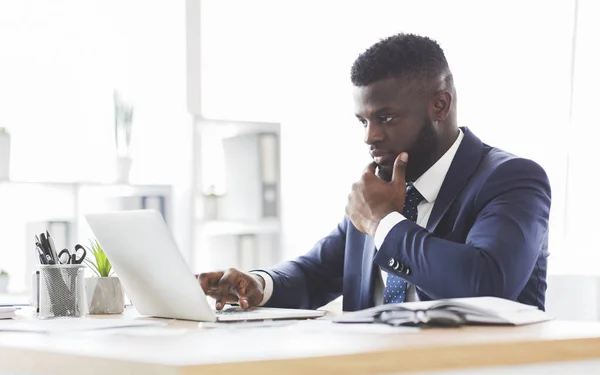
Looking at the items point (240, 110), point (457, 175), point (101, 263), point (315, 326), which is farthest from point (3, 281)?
point (315, 326)

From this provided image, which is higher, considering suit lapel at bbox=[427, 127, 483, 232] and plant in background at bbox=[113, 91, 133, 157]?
plant in background at bbox=[113, 91, 133, 157]

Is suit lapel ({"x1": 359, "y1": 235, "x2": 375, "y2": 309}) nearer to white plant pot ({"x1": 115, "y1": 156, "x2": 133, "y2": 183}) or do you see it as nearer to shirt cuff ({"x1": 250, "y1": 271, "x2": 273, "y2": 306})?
shirt cuff ({"x1": 250, "y1": 271, "x2": 273, "y2": 306})

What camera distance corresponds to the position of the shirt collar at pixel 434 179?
2275 millimetres

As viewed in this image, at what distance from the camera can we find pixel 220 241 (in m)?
4.68

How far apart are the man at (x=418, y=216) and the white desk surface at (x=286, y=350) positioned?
1.25 feet

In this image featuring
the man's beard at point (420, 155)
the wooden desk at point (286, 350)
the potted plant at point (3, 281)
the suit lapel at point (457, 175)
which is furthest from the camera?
the potted plant at point (3, 281)

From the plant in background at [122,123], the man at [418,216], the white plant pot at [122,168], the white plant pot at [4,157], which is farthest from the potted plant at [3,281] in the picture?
the man at [418,216]

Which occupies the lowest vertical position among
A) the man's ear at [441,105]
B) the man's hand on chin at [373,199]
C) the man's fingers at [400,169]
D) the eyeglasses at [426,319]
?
the eyeglasses at [426,319]

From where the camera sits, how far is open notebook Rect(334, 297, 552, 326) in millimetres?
1507

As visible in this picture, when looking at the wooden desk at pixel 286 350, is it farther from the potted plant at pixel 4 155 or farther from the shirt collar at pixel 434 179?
the potted plant at pixel 4 155

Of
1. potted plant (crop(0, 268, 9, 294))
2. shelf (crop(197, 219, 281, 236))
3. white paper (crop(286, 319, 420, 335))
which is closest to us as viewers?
white paper (crop(286, 319, 420, 335))

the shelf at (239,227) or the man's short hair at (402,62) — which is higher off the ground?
the man's short hair at (402,62)

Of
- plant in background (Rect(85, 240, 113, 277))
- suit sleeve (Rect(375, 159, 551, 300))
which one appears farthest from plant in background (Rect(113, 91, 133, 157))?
suit sleeve (Rect(375, 159, 551, 300))

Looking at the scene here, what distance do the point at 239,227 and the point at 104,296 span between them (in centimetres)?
260
